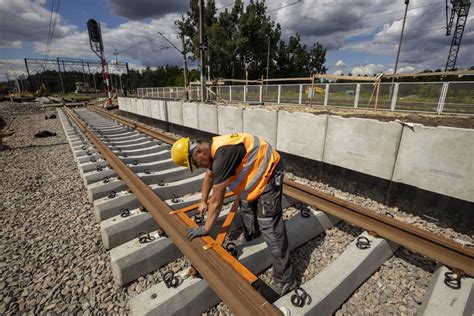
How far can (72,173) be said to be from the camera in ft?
18.8

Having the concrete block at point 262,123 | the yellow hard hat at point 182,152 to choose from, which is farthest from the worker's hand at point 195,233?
the concrete block at point 262,123

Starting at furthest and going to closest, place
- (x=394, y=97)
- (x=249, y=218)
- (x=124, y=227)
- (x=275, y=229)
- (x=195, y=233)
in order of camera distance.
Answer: (x=394, y=97)
(x=249, y=218)
(x=124, y=227)
(x=195, y=233)
(x=275, y=229)

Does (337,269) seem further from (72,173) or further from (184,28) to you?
(184,28)

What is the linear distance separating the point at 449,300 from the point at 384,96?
14.7m

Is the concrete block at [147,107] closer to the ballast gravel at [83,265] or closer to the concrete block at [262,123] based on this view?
the concrete block at [262,123]

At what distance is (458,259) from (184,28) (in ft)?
172

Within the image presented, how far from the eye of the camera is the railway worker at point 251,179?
2395 millimetres

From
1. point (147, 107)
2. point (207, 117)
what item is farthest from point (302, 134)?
point (147, 107)

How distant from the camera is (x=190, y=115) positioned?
895cm

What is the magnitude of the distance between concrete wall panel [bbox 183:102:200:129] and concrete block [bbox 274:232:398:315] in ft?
22.9

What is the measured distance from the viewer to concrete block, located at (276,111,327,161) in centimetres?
496

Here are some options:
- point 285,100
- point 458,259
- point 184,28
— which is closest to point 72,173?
point 458,259

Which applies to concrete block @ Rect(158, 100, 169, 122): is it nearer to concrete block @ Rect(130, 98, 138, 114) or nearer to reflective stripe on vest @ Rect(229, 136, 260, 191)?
concrete block @ Rect(130, 98, 138, 114)

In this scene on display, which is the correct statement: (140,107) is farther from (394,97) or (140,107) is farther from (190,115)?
(394,97)
